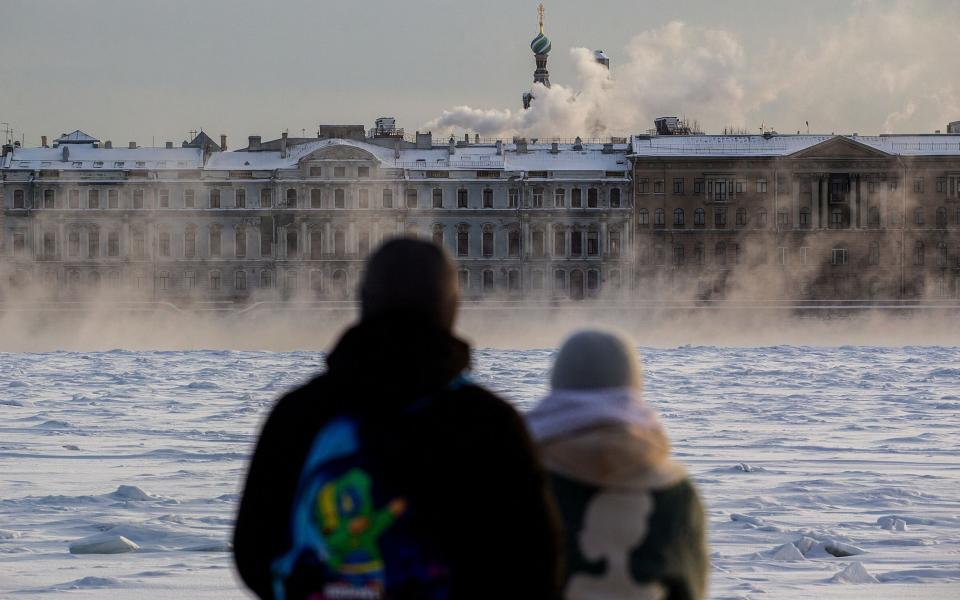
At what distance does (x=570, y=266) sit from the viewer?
226ft

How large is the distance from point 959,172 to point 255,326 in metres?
35.9

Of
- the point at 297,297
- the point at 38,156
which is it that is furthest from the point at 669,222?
the point at 38,156

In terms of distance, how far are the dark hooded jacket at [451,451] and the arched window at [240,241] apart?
67.2 m

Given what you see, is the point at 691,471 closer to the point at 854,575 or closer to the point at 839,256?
the point at 854,575

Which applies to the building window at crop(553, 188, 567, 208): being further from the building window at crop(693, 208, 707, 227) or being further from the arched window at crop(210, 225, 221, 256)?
the arched window at crop(210, 225, 221, 256)

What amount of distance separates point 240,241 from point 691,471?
59.2m

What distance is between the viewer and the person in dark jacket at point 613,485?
275 centimetres

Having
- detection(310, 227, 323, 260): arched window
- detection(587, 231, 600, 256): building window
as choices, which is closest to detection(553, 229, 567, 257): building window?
detection(587, 231, 600, 256): building window

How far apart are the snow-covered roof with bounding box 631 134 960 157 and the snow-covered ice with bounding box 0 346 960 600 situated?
150 feet

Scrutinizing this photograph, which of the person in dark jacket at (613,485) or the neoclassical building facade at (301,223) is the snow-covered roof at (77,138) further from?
the person in dark jacket at (613,485)

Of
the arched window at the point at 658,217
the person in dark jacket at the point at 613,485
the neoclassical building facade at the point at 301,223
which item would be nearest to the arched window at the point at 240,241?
the neoclassical building facade at the point at 301,223

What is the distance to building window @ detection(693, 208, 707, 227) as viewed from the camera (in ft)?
230

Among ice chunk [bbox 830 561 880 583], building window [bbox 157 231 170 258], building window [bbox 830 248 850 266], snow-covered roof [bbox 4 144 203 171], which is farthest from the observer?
building window [bbox 830 248 850 266]

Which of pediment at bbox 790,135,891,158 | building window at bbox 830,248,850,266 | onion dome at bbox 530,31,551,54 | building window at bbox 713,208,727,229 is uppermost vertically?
onion dome at bbox 530,31,551,54
